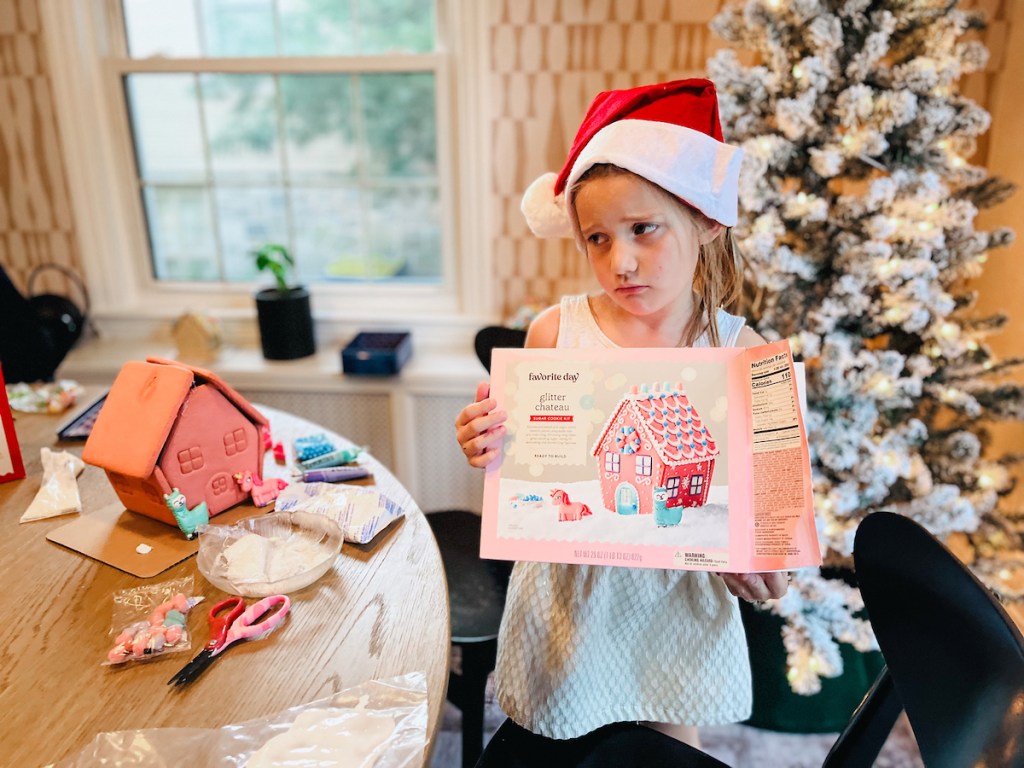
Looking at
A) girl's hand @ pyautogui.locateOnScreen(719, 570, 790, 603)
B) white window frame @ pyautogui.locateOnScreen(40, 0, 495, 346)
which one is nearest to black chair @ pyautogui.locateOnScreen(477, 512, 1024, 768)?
girl's hand @ pyautogui.locateOnScreen(719, 570, 790, 603)

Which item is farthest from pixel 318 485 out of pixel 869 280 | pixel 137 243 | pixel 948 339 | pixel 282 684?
pixel 137 243

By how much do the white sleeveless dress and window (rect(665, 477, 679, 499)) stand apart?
233 millimetres

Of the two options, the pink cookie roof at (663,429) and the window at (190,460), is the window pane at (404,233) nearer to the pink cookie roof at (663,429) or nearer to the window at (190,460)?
the window at (190,460)

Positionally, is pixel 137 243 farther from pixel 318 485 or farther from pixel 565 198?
pixel 565 198

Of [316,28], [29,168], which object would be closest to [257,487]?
[316,28]

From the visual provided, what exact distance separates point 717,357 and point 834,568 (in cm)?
116

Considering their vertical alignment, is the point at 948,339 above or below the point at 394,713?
above

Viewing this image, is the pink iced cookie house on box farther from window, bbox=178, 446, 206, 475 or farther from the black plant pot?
the black plant pot

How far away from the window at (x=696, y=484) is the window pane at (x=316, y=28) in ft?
6.77

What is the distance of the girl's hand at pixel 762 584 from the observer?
0.95 meters

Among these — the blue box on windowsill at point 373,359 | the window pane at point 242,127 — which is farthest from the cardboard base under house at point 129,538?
the window pane at point 242,127

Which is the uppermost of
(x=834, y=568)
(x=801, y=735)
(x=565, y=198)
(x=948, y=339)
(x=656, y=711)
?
(x=565, y=198)

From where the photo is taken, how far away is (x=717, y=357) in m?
0.91

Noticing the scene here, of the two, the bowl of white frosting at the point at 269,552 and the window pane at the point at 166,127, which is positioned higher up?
the window pane at the point at 166,127
